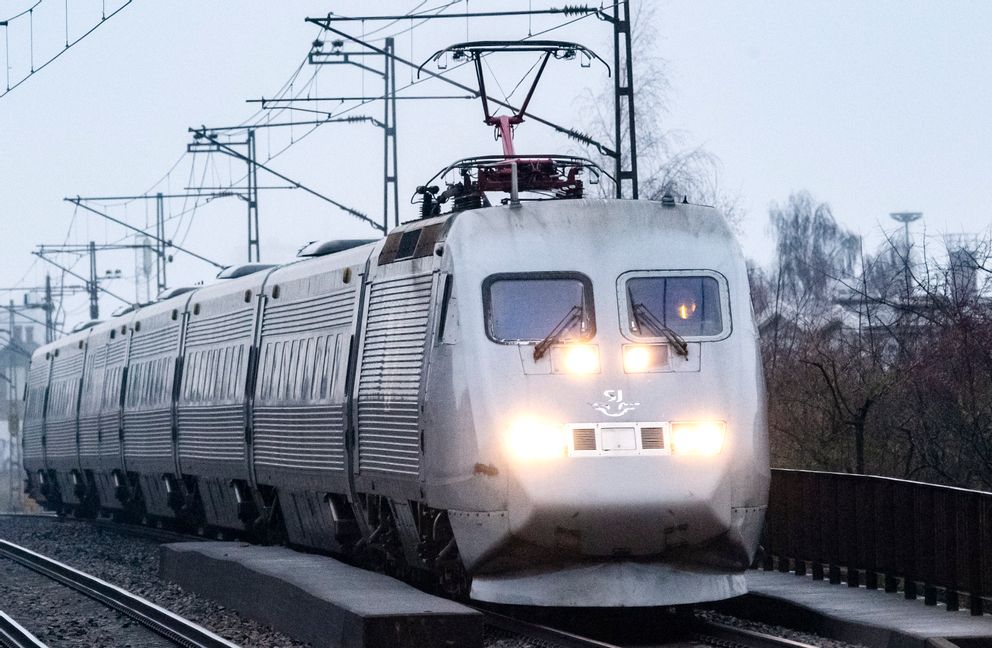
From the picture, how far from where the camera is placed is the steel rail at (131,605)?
1437 centimetres

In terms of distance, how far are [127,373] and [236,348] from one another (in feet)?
28.4

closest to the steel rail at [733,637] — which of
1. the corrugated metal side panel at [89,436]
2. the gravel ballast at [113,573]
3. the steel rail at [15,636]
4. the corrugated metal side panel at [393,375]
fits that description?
the corrugated metal side panel at [393,375]

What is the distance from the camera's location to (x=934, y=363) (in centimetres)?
2266

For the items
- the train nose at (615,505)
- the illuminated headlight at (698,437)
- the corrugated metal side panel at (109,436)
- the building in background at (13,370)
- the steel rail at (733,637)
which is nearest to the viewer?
the steel rail at (733,637)

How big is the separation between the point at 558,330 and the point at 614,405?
74 cm

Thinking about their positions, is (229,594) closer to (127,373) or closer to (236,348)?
(236,348)

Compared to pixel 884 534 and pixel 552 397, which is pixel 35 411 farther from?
pixel 552 397

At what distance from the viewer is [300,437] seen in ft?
61.5

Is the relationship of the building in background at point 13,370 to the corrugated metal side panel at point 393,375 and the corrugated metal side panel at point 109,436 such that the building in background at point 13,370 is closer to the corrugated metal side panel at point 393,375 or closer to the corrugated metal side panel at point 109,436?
the corrugated metal side panel at point 109,436

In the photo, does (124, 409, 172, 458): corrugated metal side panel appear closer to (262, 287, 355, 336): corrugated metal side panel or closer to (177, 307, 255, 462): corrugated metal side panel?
(177, 307, 255, 462): corrugated metal side panel

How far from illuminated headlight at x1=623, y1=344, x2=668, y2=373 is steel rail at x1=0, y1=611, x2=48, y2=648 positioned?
203 inches

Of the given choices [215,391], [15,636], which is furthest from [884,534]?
[215,391]

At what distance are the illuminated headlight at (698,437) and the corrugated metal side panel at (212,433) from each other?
31.4 feet

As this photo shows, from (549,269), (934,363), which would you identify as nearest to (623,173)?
(934,363)
